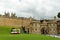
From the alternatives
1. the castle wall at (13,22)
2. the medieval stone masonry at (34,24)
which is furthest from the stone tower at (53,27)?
the castle wall at (13,22)

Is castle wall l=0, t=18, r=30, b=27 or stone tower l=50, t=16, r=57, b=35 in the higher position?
castle wall l=0, t=18, r=30, b=27

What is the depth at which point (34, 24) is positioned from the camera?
93.1 metres

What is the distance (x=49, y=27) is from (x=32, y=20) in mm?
8485

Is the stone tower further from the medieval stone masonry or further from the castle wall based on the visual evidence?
the castle wall

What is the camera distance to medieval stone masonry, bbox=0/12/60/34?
3595 inches

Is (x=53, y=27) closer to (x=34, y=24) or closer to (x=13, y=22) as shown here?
(x=34, y=24)

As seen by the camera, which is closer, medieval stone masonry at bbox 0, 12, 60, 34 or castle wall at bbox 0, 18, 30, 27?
medieval stone masonry at bbox 0, 12, 60, 34

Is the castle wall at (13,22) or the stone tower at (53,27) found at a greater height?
the castle wall at (13,22)

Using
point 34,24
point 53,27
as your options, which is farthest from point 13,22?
point 53,27

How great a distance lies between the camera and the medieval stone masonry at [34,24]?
91.3 meters

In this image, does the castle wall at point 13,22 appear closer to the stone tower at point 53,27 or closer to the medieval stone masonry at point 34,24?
the medieval stone masonry at point 34,24

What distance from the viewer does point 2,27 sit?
88938 mm

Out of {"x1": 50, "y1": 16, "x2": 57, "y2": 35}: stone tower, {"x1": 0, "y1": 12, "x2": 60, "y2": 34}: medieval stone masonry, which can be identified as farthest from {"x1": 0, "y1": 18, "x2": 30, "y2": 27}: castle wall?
{"x1": 50, "y1": 16, "x2": 57, "y2": 35}: stone tower

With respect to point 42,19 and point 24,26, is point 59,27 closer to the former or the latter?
point 42,19
